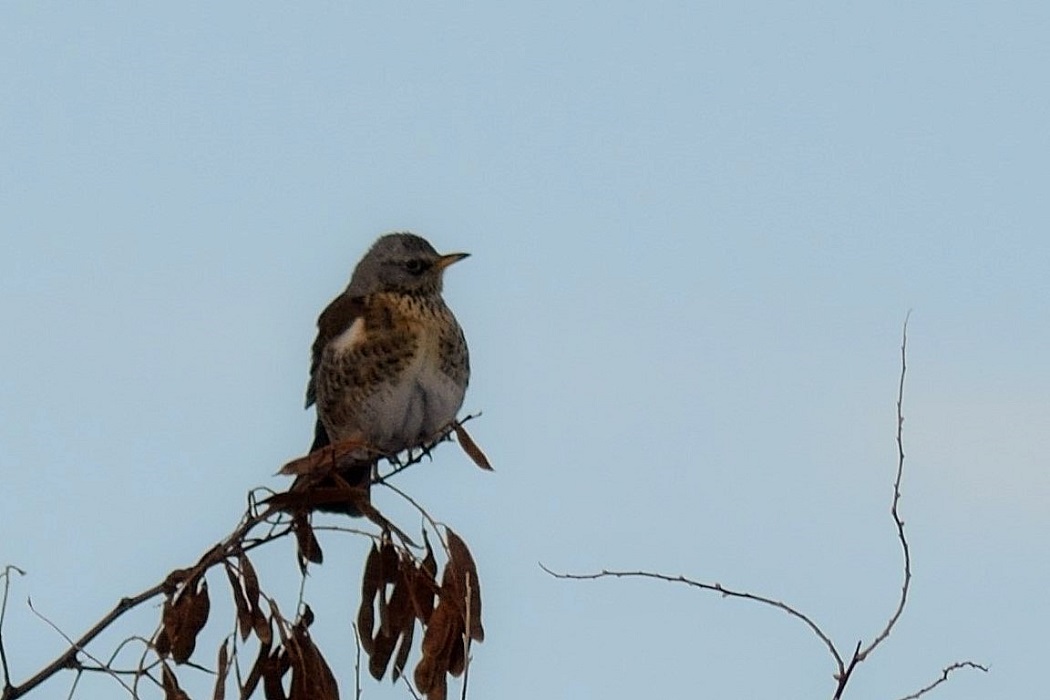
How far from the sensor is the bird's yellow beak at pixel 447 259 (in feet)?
25.6

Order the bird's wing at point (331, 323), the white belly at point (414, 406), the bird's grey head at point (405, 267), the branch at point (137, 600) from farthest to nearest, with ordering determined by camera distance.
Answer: the bird's grey head at point (405, 267) < the bird's wing at point (331, 323) < the white belly at point (414, 406) < the branch at point (137, 600)

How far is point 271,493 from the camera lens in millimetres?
4773

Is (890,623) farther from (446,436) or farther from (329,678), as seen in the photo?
(446,436)

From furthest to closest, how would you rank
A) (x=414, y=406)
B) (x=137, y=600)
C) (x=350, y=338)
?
1. (x=350, y=338)
2. (x=414, y=406)
3. (x=137, y=600)

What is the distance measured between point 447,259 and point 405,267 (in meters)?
0.19

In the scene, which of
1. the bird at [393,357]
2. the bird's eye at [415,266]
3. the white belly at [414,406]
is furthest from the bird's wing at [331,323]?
the white belly at [414,406]

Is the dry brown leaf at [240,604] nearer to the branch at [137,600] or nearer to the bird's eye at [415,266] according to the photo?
the branch at [137,600]

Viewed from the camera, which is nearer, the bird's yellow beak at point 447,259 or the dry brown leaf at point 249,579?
the dry brown leaf at point 249,579

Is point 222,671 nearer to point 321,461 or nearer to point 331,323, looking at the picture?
point 321,461

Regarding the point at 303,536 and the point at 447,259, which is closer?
the point at 303,536

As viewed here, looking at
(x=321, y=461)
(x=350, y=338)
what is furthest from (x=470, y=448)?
(x=350, y=338)

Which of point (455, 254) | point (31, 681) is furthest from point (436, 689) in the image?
point (455, 254)

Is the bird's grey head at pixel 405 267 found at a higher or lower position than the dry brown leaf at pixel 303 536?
higher

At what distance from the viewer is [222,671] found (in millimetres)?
4582
